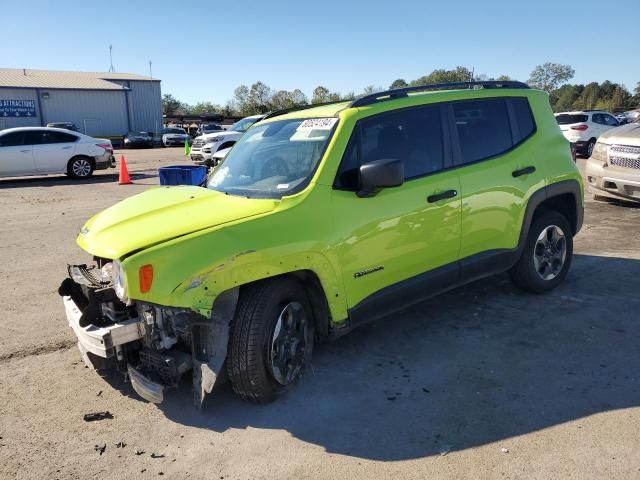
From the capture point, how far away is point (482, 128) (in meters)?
4.57

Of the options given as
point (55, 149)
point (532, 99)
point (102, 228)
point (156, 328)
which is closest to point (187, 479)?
point (156, 328)

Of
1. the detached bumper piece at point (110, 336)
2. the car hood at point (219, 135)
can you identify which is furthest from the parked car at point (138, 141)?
the detached bumper piece at point (110, 336)

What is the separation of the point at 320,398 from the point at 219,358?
76cm

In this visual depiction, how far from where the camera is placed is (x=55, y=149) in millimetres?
15430

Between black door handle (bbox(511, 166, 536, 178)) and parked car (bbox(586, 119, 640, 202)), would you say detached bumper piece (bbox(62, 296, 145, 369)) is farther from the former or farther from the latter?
parked car (bbox(586, 119, 640, 202))

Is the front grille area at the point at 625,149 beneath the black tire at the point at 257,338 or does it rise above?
above

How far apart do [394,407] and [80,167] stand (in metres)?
15.2

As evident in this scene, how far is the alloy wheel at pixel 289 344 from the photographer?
333 cm

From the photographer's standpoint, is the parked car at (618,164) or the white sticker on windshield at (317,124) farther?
the parked car at (618,164)

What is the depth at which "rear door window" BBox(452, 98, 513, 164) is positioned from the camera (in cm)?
439

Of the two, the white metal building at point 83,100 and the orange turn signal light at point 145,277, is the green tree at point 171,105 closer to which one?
the white metal building at point 83,100

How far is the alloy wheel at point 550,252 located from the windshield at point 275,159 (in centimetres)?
257

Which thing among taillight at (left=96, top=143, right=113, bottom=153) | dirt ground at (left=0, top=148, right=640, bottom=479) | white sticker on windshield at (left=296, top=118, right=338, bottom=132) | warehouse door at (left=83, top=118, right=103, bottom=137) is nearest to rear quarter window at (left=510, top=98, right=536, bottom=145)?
dirt ground at (left=0, top=148, right=640, bottom=479)

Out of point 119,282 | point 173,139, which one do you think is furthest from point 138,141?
point 119,282
